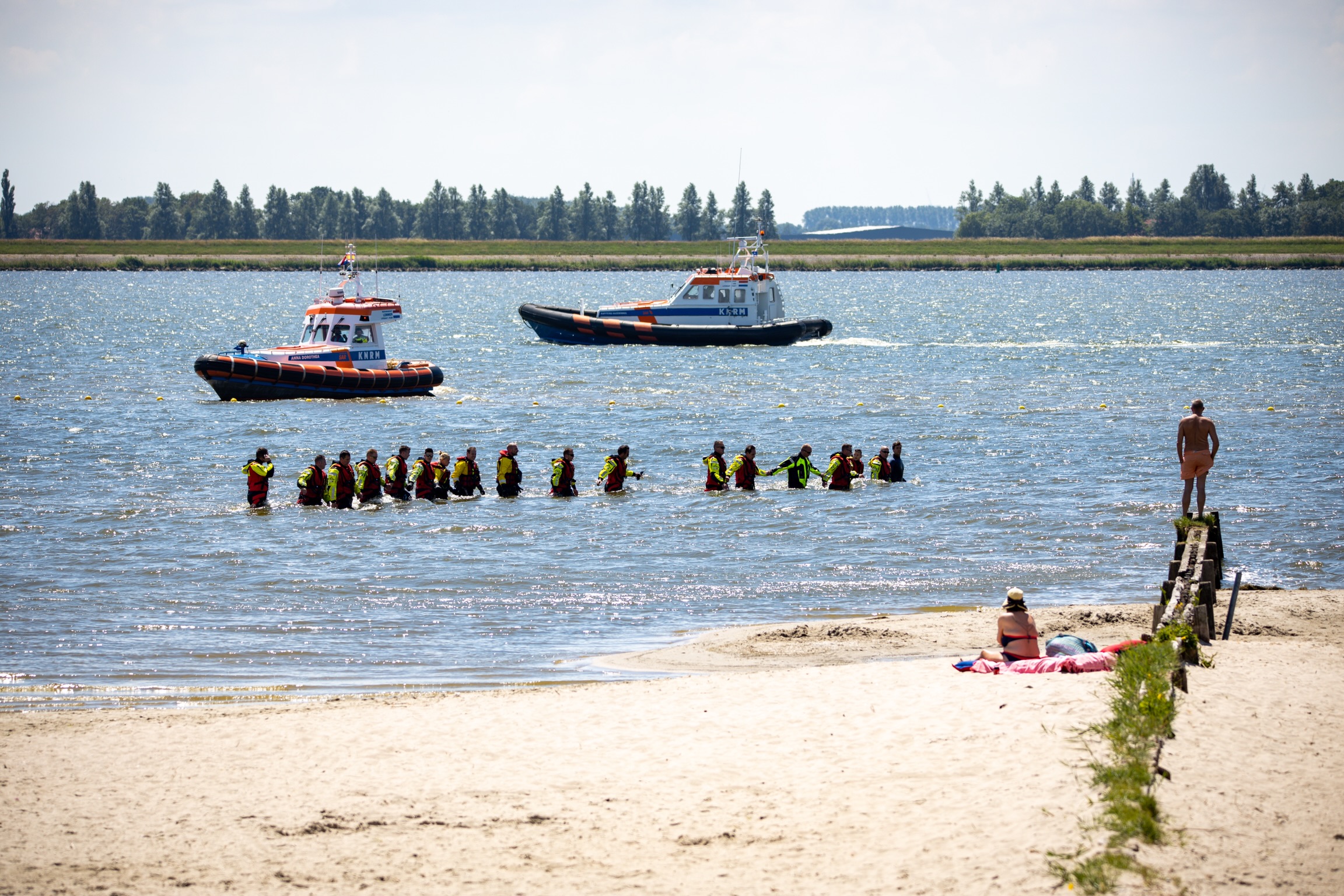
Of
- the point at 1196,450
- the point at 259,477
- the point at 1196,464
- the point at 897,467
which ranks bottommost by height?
the point at 897,467

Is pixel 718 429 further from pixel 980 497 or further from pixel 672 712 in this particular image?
pixel 672 712

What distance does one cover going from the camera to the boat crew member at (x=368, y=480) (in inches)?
793

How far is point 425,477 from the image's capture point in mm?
20750

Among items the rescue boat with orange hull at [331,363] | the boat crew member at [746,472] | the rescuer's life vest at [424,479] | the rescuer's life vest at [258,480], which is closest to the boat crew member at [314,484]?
the rescuer's life vest at [258,480]

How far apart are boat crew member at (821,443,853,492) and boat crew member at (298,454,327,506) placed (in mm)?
8494

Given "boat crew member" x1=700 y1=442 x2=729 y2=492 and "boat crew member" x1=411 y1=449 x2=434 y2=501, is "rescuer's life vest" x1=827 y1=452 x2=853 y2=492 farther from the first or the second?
"boat crew member" x1=411 y1=449 x2=434 y2=501

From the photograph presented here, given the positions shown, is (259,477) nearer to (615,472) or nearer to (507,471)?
(507,471)

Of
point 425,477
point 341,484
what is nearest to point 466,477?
point 425,477

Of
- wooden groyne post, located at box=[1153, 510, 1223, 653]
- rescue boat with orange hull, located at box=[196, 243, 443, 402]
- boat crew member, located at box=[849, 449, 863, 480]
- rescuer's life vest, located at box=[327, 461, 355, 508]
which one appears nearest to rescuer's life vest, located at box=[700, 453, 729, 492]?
boat crew member, located at box=[849, 449, 863, 480]

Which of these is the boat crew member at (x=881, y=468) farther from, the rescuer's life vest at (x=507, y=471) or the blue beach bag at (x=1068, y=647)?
the blue beach bag at (x=1068, y=647)

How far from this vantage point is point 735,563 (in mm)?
17172

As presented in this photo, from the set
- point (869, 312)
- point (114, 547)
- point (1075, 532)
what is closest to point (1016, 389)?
point (1075, 532)

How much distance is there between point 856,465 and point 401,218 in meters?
165

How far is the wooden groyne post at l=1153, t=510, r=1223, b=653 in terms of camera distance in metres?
→ 11.0
